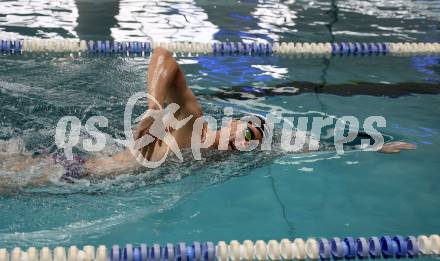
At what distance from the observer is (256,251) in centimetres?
270

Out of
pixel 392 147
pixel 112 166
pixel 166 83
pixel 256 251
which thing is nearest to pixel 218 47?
pixel 392 147

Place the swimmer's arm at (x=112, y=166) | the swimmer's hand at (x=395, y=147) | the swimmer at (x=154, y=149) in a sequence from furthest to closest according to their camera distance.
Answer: the swimmer's hand at (x=395, y=147) → the swimmer's arm at (x=112, y=166) → the swimmer at (x=154, y=149)

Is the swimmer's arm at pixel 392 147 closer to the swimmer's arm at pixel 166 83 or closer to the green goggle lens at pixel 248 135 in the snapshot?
the green goggle lens at pixel 248 135

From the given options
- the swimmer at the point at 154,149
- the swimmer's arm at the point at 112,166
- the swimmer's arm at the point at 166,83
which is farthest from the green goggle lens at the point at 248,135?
the swimmer's arm at the point at 112,166

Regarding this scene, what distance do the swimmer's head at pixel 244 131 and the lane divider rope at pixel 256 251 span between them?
3.10 feet

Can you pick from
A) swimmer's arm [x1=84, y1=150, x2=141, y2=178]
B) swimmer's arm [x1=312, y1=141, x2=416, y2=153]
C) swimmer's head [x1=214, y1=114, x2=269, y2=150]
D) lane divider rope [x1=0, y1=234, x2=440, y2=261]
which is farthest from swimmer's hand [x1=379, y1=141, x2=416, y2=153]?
swimmer's arm [x1=84, y1=150, x2=141, y2=178]

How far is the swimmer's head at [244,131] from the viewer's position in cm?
359

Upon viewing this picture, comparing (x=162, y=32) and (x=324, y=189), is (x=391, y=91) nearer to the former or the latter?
(x=324, y=189)

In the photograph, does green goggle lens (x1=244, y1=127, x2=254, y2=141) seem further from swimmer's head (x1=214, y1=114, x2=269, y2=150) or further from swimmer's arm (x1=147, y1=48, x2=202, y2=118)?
swimmer's arm (x1=147, y1=48, x2=202, y2=118)

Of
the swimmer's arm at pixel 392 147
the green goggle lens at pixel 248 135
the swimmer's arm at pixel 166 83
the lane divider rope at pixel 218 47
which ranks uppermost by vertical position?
the swimmer's arm at pixel 166 83

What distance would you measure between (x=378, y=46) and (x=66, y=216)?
4431 mm

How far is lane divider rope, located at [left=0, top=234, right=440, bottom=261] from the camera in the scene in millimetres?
2512

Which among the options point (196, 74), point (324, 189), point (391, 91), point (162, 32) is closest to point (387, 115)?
point (391, 91)

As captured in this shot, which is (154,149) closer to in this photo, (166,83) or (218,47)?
(166,83)
